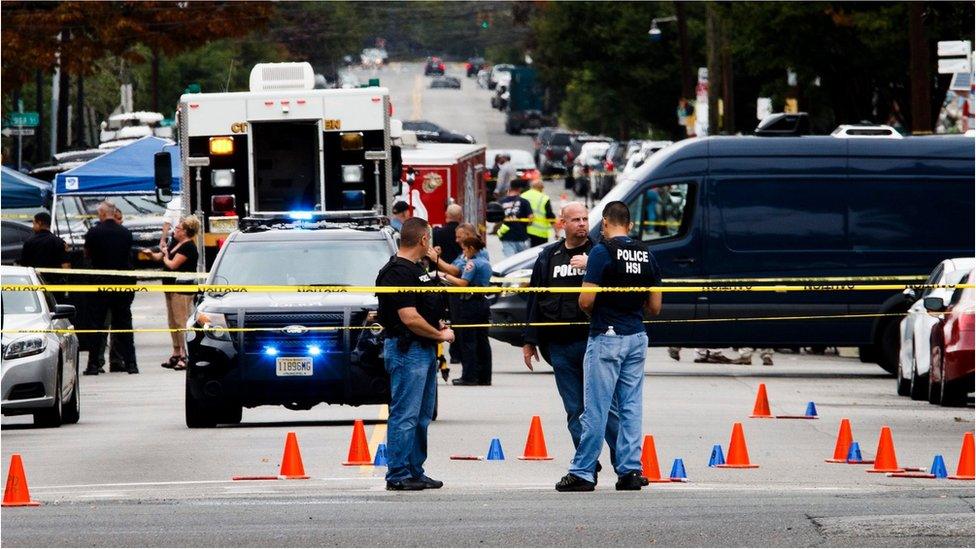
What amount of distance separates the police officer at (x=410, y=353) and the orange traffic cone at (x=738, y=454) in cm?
220

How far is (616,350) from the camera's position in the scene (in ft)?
40.2

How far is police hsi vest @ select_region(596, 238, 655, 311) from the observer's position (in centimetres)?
1209

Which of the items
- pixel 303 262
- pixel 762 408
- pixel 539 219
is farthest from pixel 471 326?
pixel 539 219

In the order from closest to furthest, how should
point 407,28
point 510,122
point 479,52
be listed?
point 510,122 → point 407,28 → point 479,52

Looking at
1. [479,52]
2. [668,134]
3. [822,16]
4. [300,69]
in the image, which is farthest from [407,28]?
[300,69]

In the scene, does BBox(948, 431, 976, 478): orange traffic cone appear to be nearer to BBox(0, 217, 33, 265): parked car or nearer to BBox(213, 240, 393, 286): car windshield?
BBox(213, 240, 393, 286): car windshield

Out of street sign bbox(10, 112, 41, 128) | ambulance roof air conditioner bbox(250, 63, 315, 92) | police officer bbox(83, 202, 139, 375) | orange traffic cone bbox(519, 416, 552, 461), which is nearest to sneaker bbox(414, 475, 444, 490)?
orange traffic cone bbox(519, 416, 552, 461)

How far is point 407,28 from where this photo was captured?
171 meters

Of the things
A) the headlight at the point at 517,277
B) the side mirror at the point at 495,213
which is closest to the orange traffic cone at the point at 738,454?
the headlight at the point at 517,277

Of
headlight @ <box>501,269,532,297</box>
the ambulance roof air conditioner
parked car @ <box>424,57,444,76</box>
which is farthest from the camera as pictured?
parked car @ <box>424,57,444,76</box>

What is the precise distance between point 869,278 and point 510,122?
3285 inches

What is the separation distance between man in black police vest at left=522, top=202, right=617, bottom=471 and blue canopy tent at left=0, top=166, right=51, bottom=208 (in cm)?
2586

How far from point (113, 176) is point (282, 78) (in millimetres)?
9095

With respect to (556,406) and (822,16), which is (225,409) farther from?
(822,16)
